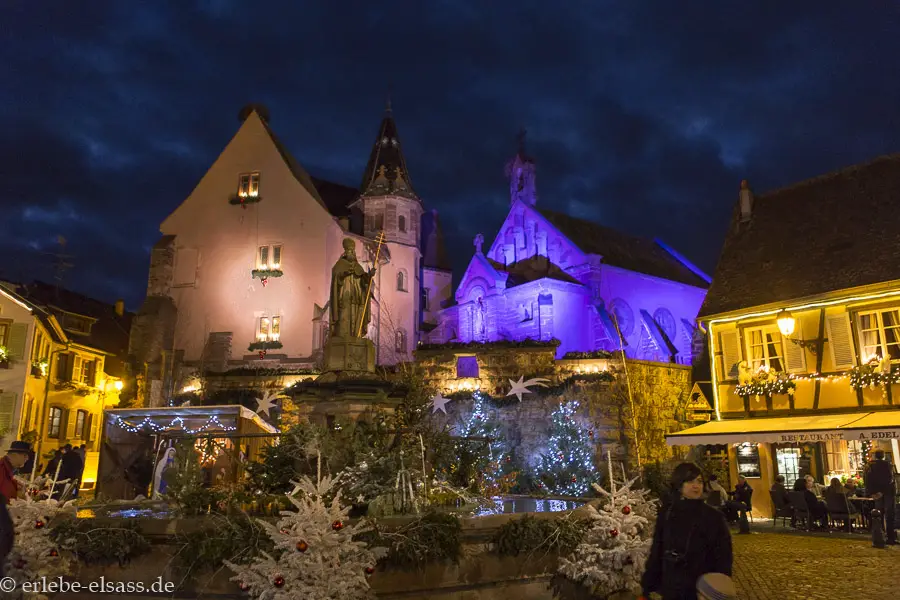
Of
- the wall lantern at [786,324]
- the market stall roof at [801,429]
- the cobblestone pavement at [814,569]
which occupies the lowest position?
the cobblestone pavement at [814,569]

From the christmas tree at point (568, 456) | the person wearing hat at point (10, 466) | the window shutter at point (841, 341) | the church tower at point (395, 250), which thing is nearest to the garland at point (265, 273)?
the church tower at point (395, 250)

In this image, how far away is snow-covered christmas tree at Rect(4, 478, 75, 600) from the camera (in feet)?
23.3

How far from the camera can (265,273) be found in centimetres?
3472

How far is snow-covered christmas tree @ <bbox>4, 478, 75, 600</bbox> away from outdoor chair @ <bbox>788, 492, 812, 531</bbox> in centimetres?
1527

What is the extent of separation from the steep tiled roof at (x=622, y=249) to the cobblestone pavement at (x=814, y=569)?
24495 mm

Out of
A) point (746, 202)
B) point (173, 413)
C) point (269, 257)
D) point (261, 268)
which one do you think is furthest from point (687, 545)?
point (269, 257)

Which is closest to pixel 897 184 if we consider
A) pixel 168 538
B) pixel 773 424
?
pixel 773 424

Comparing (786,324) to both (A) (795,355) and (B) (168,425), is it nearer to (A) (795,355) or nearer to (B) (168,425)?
(A) (795,355)

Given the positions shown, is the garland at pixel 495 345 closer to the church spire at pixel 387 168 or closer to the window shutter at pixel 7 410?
the church spire at pixel 387 168

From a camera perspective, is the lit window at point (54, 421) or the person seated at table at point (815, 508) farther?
the lit window at point (54, 421)

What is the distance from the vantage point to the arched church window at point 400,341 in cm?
3619

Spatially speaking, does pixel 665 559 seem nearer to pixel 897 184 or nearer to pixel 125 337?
pixel 897 184

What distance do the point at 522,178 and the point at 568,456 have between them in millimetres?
23102

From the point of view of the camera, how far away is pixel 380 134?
40750 millimetres
